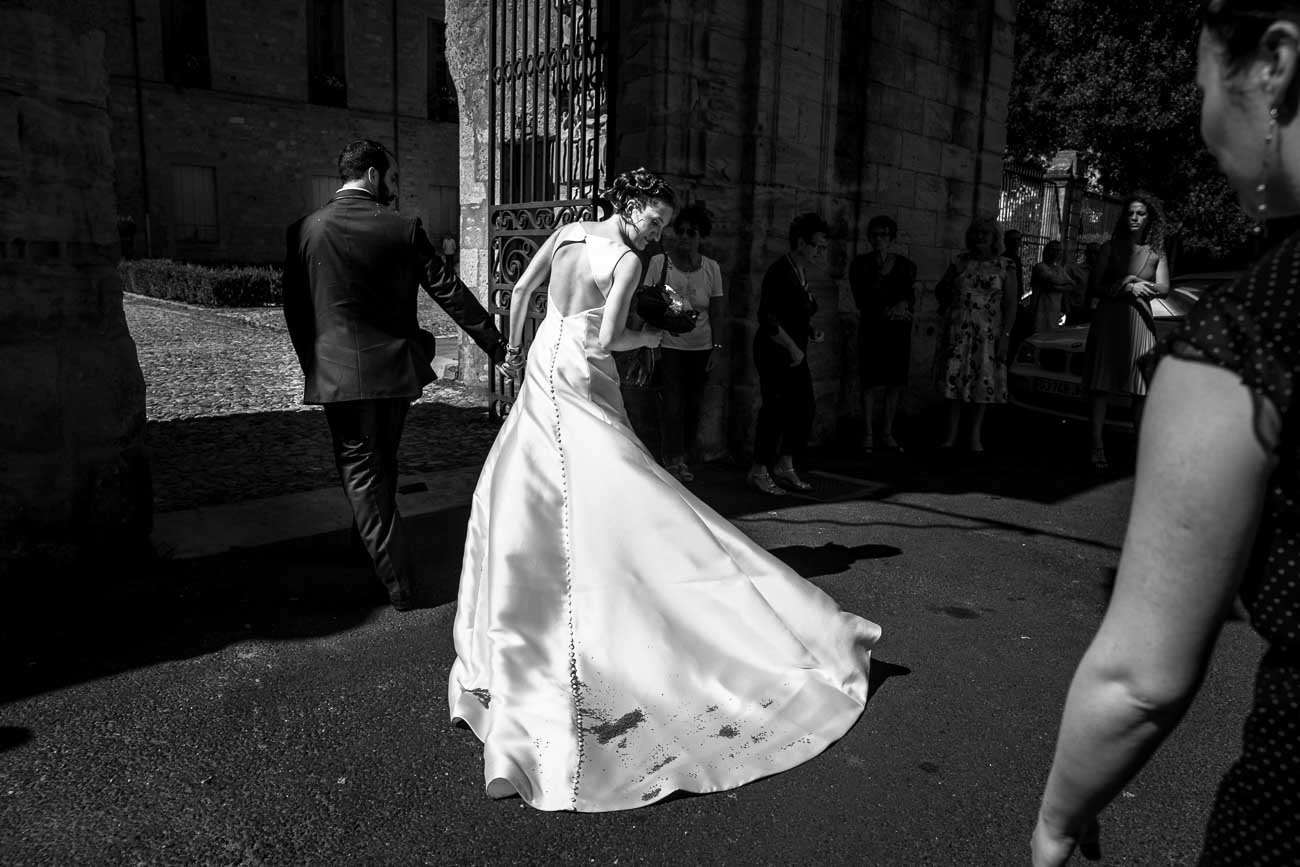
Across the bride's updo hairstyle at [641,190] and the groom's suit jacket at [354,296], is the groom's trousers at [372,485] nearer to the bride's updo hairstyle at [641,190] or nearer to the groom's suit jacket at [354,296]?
the groom's suit jacket at [354,296]

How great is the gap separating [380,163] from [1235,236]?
22697 mm

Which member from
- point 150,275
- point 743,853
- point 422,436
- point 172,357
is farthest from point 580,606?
point 150,275

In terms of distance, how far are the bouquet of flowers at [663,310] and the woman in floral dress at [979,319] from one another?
14.2 ft

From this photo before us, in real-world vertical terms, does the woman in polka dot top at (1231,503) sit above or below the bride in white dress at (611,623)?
above

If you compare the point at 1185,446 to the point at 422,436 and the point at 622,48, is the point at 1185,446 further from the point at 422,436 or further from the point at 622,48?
the point at 422,436

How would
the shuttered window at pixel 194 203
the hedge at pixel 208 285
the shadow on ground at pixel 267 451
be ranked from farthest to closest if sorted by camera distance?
1. the shuttered window at pixel 194 203
2. the hedge at pixel 208 285
3. the shadow on ground at pixel 267 451

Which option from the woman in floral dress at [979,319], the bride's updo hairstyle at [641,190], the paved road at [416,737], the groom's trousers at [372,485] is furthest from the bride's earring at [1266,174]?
the woman in floral dress at [979,319]

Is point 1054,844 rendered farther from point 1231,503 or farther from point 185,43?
point 185,43

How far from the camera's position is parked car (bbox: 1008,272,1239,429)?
27.6 ft

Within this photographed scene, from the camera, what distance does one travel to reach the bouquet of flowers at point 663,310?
14.4 feet

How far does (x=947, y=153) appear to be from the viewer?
9516mm

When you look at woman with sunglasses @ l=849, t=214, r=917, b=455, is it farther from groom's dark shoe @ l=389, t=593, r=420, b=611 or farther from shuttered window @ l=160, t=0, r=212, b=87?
shuttered window @ l=160, t=0, r=212, b=87

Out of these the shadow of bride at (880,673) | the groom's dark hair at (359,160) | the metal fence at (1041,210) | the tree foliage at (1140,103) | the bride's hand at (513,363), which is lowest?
the shadow of bride at (880,673)

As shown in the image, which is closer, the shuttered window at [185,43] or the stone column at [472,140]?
the stone column at [472,140]
